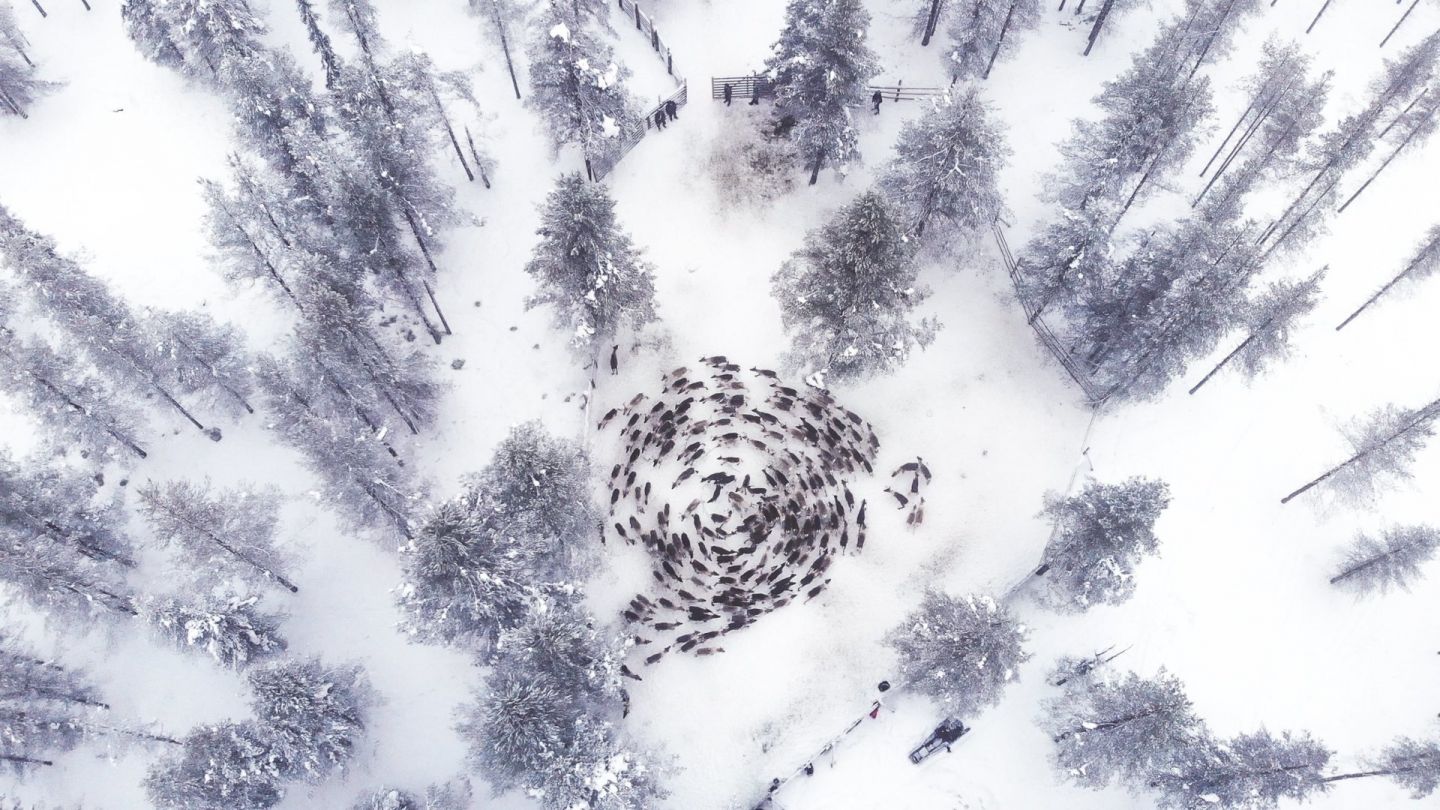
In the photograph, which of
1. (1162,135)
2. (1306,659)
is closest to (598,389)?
(1162,135)

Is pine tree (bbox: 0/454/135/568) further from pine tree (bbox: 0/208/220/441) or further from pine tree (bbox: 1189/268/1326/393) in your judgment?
pine tree (bbox: 1189/268/1326/393)

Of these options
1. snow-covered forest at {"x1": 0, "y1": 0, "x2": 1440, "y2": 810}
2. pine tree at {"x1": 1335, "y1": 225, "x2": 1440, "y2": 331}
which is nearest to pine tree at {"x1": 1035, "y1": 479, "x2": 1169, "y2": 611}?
snow-covered forest at {"x1": 0, "y1": 0, "x2": 1440, "y2": 810}

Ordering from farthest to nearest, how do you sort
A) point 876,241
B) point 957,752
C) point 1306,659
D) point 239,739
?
1. point 1306,659
2. point 957,752
3. point 876,241
4. point 239,739

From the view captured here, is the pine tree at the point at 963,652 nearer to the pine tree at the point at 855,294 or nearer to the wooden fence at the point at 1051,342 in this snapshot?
the pine tree at the point at 855,294

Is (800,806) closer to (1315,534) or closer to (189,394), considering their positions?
(1315,534)

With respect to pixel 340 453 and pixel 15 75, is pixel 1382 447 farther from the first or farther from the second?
pixel 15 75

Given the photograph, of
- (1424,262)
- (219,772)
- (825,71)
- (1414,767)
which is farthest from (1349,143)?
(219,772)
